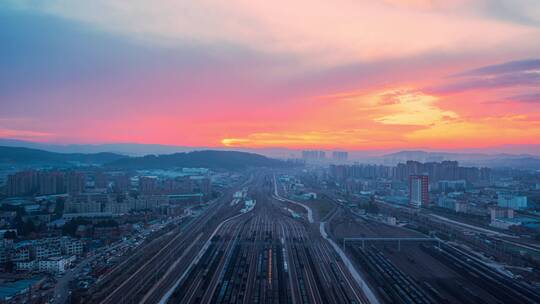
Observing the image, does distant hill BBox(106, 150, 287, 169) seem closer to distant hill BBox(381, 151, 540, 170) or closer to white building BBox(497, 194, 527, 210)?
distant hill BBox(381, 151, 540, 170)

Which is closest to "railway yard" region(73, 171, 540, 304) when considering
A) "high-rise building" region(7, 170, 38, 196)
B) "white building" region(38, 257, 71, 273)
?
"white building" region(38, 257, 71, 273)

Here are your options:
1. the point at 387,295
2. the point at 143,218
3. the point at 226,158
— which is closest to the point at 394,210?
the point at 143,218

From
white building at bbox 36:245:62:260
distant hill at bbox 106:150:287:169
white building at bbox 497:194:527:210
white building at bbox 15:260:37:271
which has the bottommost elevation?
white building at bbox 15:260:37:271

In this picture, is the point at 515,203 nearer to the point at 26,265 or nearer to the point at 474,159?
the point at 26,265

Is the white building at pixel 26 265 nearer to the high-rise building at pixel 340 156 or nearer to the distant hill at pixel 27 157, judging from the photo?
the distant hill at pixel 27 157

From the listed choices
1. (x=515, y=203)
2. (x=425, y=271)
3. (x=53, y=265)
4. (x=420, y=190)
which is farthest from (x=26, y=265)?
(x=515, y=203)
